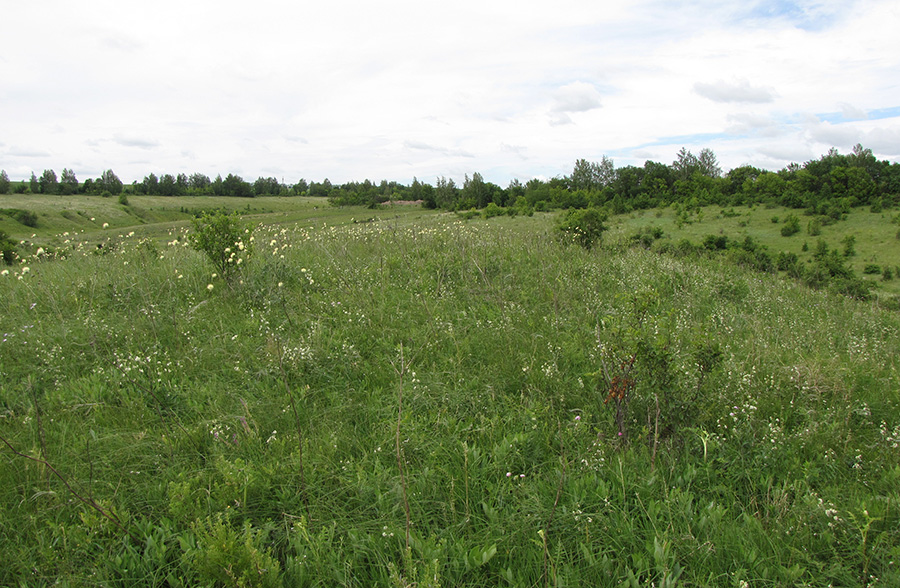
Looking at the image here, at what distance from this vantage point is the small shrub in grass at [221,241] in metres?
6.36

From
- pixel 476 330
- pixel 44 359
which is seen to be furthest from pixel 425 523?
pixel 44 359

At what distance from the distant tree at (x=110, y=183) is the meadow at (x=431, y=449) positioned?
107171 millimetres

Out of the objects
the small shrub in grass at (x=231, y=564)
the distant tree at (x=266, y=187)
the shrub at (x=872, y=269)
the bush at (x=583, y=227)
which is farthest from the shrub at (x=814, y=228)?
the distant tree at (x=266, y=187)

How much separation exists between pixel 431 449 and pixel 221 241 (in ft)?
17.2

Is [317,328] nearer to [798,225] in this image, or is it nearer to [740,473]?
[740,473]

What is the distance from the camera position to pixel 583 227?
12414 millimetres

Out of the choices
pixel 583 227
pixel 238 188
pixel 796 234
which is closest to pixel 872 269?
pixel 796 234

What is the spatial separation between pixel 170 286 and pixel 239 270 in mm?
951

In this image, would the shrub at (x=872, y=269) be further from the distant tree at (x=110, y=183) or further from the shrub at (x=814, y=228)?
the distant tree at (x=110, y=183)

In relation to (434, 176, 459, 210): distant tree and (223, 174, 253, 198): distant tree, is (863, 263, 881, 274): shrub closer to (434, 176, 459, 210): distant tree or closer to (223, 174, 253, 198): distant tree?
(434, 176, 459, 210): distant tree

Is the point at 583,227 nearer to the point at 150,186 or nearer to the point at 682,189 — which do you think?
the point at 682,189

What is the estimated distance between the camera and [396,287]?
653 centimetres

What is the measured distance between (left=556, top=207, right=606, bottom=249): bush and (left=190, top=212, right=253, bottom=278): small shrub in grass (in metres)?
8.61

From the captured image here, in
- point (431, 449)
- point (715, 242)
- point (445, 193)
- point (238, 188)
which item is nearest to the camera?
point (431, 449)
